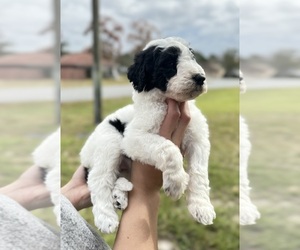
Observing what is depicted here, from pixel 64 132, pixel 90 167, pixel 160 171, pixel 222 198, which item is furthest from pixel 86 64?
pixel 222 198

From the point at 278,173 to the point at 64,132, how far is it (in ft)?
2.73

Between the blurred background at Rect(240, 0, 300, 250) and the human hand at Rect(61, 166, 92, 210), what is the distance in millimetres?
674

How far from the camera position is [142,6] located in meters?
1.80

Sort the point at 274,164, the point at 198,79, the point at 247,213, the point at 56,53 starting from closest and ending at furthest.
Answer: the point at 198,79
the point at 247,213
the point at 56,53
the point at 274,164

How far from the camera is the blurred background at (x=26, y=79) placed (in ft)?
6.28

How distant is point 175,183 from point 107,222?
0.23 metres

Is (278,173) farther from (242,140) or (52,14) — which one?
(52,14)

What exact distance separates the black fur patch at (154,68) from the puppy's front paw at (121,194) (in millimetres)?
265

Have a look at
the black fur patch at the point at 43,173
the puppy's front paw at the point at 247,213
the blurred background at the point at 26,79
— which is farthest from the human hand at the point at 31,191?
the puppy's front paw at the point at 247,213

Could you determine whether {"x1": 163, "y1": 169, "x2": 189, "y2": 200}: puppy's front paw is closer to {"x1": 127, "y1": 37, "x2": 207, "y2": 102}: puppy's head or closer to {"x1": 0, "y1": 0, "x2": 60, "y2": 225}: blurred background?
{"x1": 127, "y1": 37, "x2": 207, "y2": 102}: puppy's head

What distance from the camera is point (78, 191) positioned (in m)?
1.56

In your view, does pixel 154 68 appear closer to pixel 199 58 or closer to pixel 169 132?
pixel 169 132

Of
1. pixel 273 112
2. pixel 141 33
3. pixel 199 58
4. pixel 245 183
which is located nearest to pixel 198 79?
pixel 199 58

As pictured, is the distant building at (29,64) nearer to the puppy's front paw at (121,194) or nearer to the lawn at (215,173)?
the lawn at (215,173)
